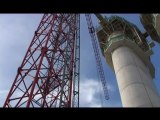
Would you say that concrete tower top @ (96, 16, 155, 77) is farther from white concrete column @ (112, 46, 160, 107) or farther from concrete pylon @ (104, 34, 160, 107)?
white concrete column @ (112, 46, 160, 107)

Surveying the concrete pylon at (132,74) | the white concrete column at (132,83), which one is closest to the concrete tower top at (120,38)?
the concrete pylon at (132,74)

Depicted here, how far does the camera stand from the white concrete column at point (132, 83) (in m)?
28.2

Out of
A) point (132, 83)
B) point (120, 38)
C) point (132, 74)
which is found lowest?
point (132, 83)

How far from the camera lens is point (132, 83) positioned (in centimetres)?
3017

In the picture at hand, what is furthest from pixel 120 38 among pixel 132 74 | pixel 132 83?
pixel 132 83

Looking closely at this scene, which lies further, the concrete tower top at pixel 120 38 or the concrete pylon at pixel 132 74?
the concrete tower top at pixel 120 38

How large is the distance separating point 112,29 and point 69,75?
60.0 feet

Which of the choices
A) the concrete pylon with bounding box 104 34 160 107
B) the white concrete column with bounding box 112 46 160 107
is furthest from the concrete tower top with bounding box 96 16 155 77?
the white concrete column with bounding box 112 46 160 107

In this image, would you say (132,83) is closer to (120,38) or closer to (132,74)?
(132,74)

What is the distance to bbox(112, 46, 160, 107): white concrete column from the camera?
92.4ft

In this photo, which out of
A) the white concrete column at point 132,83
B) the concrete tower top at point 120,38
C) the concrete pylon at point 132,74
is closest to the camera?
the white concrete column at point 132,83

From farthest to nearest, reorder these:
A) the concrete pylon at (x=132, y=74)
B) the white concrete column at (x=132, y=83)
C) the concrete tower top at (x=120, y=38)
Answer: the concrete tower top at (x=120, y=38) → the concrete pylon at (x=132, y=74) → the white concrete column at (x=132, y=83)

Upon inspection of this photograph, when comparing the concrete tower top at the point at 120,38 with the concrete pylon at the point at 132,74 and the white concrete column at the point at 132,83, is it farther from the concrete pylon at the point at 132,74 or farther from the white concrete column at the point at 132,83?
the white concrete column at the point at 132,83
